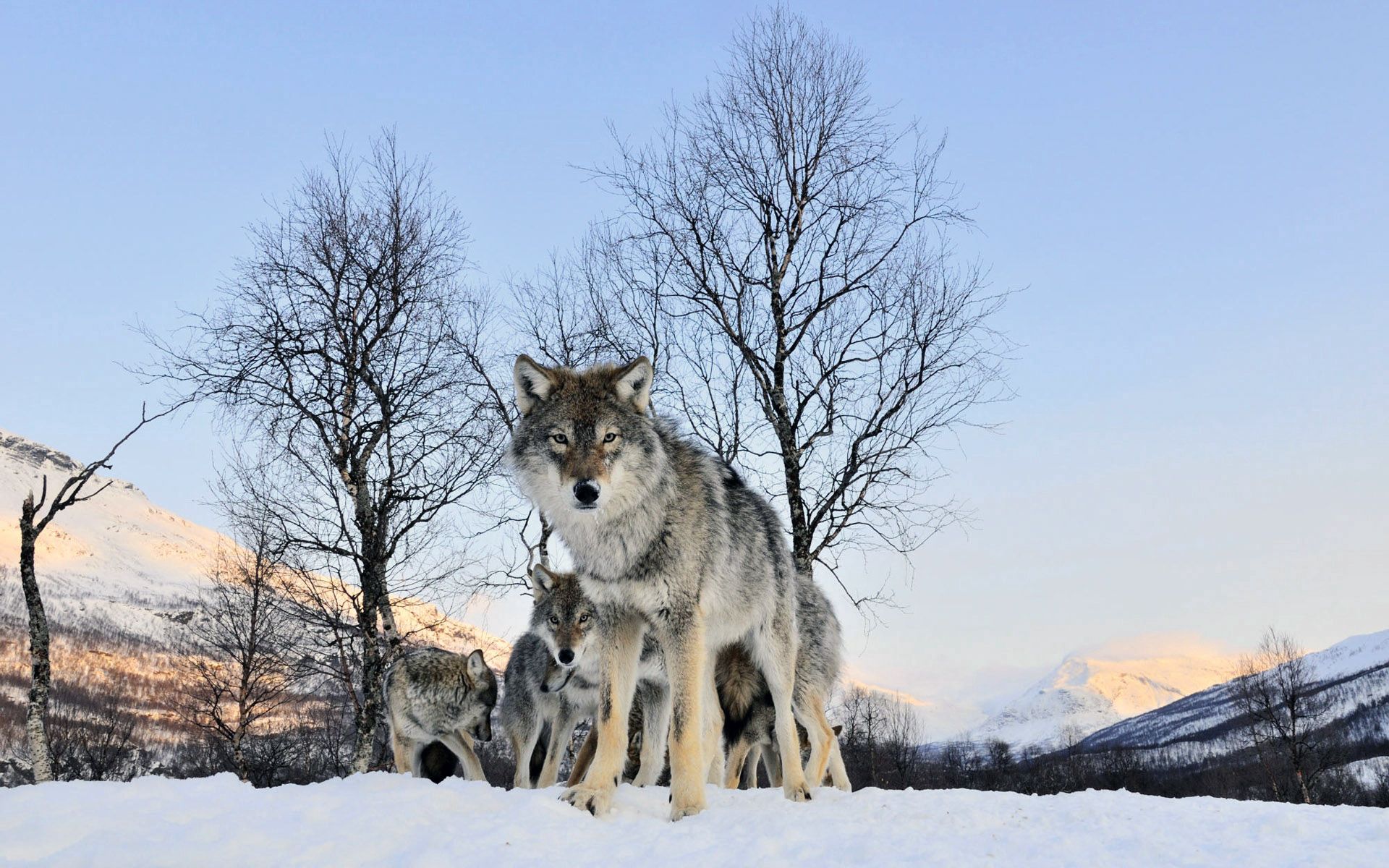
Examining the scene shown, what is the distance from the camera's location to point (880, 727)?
6331 cm

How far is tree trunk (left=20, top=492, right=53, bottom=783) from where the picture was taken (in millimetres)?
12141

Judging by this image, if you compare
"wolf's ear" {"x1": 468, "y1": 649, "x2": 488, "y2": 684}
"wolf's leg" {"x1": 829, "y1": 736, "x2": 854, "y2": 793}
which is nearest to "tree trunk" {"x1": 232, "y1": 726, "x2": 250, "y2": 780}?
"wolf's ear" {"x1": 468, "y1": 649, "x2": 488, "y2": 684}

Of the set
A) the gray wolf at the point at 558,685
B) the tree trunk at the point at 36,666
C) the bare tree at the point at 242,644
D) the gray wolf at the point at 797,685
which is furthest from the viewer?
the bare tree at the point at 242,644

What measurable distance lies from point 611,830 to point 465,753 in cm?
428

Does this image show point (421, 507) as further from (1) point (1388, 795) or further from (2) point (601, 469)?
(1) point (1388, 795)

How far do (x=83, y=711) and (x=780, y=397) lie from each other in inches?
5375

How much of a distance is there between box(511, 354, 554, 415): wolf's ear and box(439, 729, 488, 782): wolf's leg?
4348 millimetres

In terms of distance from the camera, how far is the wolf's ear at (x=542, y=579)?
9.49m

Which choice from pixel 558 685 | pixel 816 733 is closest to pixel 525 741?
pixel 558 685

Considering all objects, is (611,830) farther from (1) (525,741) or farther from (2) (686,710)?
(1) (525,741)

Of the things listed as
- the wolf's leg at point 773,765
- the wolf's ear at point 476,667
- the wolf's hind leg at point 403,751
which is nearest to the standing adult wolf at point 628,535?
the wolf's leg at point 773,765

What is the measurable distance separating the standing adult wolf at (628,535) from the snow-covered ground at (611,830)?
52cm

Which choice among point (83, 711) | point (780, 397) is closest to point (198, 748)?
point (780, 397)

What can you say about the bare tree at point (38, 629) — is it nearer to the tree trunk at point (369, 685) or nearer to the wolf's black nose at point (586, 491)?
the tree trunk at point (369, 685)
